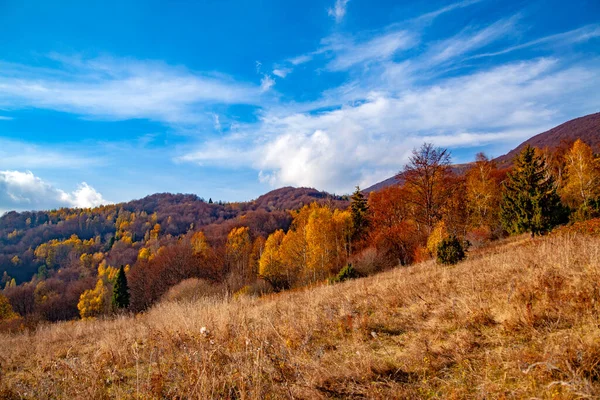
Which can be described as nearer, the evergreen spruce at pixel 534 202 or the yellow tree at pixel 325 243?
the evergreen spruce at pixel 534 202

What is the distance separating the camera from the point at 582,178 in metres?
28.1

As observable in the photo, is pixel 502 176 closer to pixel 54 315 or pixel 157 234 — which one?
pixel 54 315

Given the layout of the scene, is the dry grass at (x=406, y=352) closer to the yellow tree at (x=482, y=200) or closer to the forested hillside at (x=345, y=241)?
the forested hillside at (x=345, y=241)

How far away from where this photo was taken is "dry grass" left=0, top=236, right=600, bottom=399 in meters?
2.64

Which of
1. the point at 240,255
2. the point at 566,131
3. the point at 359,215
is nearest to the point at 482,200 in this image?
the point at 359,215

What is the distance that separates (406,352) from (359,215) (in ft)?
110

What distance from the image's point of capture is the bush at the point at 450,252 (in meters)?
11.5

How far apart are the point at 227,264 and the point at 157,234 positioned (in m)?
81.9

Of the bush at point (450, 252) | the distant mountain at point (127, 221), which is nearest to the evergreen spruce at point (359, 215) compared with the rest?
the bush at point (450, 252)

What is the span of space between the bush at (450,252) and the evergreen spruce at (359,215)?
957 inches

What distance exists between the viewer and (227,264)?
49.3 m

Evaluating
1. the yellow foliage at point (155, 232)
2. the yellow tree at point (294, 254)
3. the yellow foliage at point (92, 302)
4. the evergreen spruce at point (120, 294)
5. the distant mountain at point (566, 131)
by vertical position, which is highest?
the distant mountain at point (566, 131)

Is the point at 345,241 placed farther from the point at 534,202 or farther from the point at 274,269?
the point at 534,202

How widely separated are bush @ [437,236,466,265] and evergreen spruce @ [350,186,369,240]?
79.8 feet
